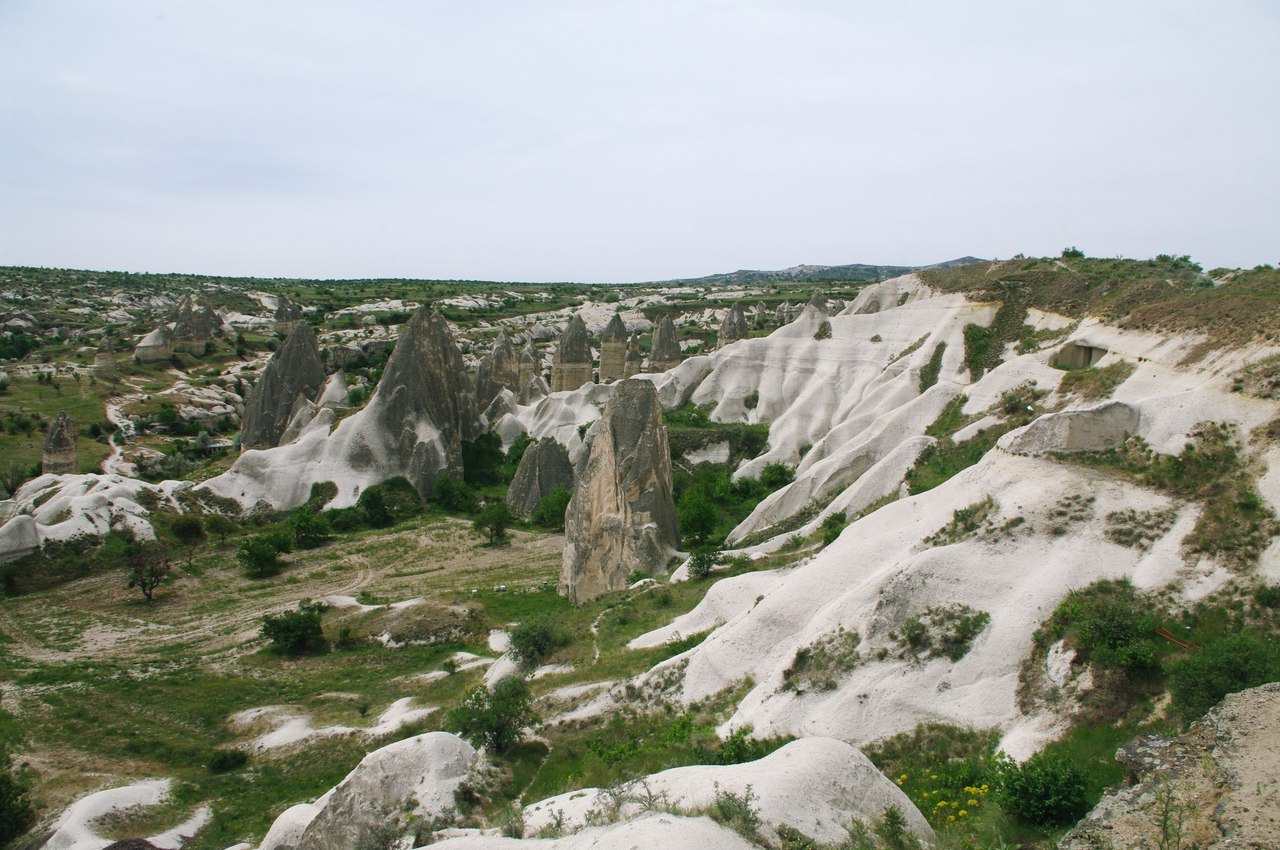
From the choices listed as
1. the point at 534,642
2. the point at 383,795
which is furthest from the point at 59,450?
the point at 383,795

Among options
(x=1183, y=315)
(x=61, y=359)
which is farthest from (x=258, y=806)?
(x=61, y=359)

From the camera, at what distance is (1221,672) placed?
1003 cm

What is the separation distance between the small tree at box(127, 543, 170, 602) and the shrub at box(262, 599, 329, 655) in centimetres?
645

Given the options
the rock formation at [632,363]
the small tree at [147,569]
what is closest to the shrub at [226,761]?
the small tree at [147,569]

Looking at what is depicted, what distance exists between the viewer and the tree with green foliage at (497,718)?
15055 mm

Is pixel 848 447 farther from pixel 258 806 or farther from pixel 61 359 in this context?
pixel 61 359

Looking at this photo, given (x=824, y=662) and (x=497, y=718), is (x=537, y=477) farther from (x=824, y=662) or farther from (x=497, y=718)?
(x=824, y=662)

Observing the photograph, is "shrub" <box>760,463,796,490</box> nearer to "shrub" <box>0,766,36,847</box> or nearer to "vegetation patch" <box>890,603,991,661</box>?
"vegetation patch" <box>890,603,991,661</box>

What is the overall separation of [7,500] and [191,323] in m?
43.9

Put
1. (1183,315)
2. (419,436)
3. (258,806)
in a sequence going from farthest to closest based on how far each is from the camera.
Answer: (419,436) → (1183,315) → (258,806)

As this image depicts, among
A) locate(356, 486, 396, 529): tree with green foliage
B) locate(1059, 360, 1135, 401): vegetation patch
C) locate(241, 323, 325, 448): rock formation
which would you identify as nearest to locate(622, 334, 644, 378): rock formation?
locate(241, 323, 325, 448): rock formation

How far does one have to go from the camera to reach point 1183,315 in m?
22.2

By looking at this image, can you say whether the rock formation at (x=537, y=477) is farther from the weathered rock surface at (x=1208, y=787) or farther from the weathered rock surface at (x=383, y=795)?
the weathered rock surface at (x=1208, y=787)

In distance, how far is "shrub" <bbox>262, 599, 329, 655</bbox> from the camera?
23.3m
